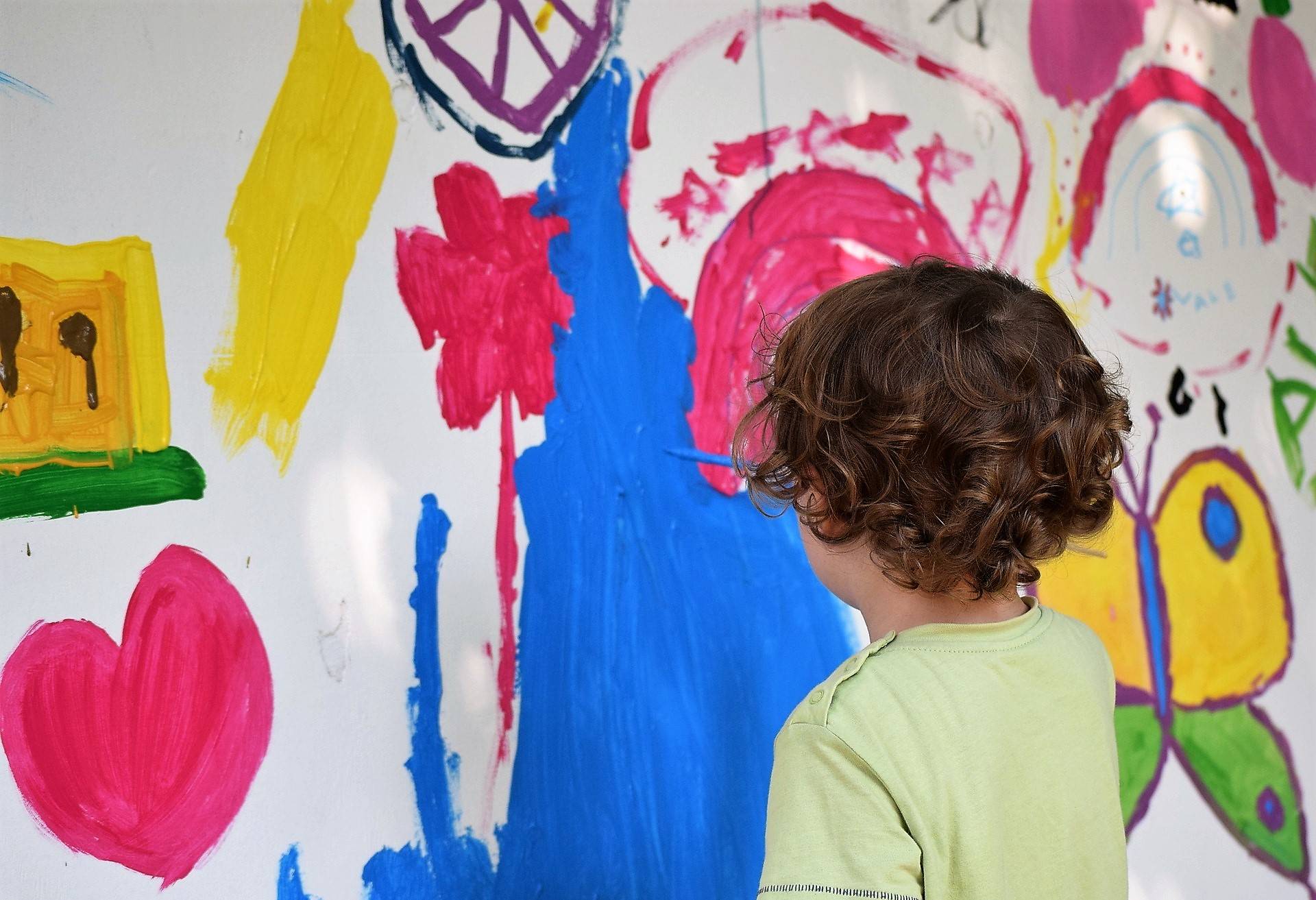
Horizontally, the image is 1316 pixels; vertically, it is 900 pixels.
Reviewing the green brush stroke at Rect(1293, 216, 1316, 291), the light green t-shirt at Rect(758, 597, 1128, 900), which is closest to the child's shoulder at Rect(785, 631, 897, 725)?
the light green t-shirt at Rect(758, 597, 1128, 900)

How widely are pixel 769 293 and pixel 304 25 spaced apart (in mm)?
630

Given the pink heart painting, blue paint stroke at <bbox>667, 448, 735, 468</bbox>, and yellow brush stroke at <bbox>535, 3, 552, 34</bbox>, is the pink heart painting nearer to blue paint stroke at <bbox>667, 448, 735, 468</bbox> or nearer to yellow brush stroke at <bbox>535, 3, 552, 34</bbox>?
blue paint stroke at <bbox>667, 448, 735, 468</bbox>

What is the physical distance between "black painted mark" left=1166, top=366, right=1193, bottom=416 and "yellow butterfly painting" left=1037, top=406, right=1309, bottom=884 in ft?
0.18

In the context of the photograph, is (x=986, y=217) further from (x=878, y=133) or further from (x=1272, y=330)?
(x=1272, y=330)

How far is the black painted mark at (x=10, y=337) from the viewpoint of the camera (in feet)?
3.17

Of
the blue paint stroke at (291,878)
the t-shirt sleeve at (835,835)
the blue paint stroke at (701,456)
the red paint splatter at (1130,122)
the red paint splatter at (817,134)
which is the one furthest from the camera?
the red paint splatter at (1130,122)

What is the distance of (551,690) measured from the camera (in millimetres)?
1208

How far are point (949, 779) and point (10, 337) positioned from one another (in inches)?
35.0

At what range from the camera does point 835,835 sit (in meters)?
0.78

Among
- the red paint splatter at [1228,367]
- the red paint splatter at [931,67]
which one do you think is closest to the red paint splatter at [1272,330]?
the red paint splatter at [1228,367]

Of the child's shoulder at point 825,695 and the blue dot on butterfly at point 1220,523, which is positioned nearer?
the child's shoulder at point 825,695

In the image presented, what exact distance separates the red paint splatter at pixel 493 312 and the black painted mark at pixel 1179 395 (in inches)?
41.1

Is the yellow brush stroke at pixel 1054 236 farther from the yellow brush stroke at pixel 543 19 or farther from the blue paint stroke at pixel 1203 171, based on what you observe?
the yellow brush stroke at pixel 543 19

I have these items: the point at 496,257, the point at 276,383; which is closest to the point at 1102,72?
the point at 496,257
